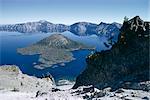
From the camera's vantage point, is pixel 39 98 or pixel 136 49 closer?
pixel 39 98

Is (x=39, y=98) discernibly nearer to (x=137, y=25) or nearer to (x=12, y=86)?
(x=12, y=86)

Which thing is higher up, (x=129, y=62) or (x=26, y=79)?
(x=129, y=62)

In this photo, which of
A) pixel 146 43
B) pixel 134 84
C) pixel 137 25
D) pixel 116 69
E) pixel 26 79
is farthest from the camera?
pixel 26 79

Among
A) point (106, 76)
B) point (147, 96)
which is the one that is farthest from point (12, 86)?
point (147, 96)

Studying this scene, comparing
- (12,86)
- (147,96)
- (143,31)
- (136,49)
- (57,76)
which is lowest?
(57,76)

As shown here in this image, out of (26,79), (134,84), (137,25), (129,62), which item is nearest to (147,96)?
(134,84)

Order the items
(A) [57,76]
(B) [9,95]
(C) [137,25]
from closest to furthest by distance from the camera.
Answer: (B) [9,95]
(C) [137,25]
(A) [57,76]

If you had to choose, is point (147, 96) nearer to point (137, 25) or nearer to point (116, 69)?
point (116, 69)
